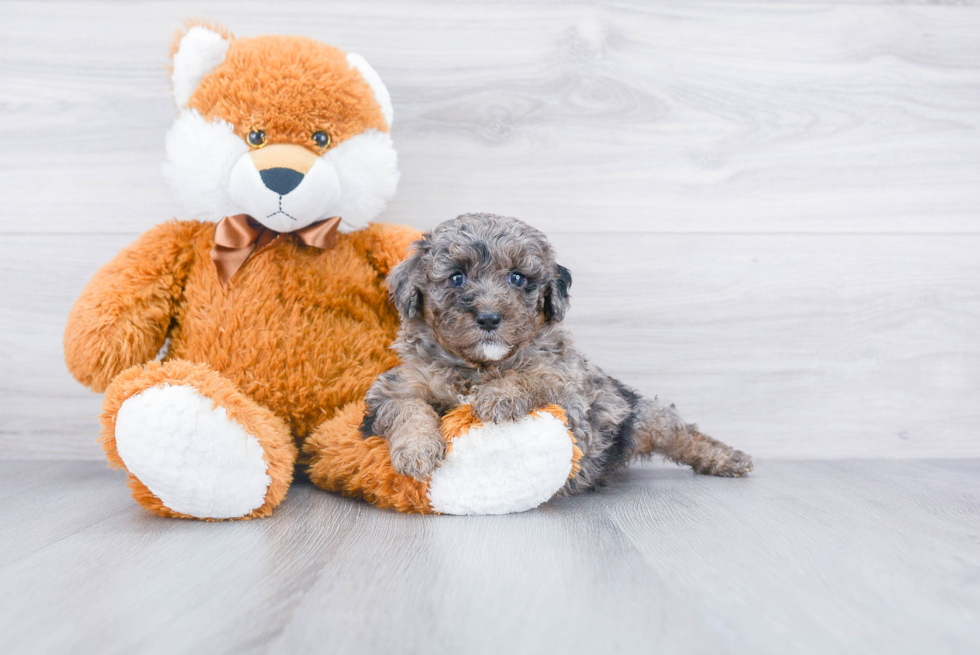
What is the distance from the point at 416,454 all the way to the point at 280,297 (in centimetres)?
62

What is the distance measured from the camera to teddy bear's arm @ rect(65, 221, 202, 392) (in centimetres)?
160

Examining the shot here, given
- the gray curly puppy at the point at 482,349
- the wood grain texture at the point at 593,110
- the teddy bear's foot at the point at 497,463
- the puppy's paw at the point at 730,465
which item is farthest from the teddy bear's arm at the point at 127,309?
the puppy's paw at the point at 730,465

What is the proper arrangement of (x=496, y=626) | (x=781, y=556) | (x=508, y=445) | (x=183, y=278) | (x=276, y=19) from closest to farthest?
(x=496, y=626) → (x=781, y=556) → (x=508, y=445) → (x=183, y=278) → (x=276, y=19)

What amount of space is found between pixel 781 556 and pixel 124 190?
2.05 metres

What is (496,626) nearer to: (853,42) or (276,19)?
(276,19)

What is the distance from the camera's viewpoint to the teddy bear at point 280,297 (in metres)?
1.44

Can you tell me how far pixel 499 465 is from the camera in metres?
1.43

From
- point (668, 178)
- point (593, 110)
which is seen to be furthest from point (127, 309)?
point (668, 178)

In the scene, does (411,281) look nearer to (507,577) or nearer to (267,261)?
(267,261)

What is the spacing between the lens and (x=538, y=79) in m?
2.12

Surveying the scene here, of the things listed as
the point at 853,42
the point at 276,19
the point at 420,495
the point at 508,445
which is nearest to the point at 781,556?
the point at 508,445

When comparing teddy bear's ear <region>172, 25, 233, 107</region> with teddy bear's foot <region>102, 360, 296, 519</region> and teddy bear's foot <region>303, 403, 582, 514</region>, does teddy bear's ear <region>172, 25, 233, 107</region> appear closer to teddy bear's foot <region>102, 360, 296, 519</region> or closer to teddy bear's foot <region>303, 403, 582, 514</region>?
teddy bear's foot <region>102, 360, 296, 519</region>

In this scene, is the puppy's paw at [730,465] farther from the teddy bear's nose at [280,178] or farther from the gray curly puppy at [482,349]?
the teddy bear's nose at [280,178]

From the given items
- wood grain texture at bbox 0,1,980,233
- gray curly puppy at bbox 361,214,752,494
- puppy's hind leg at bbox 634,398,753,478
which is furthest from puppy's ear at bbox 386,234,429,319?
puppy's hind leg at bbox 634,398,753,478
